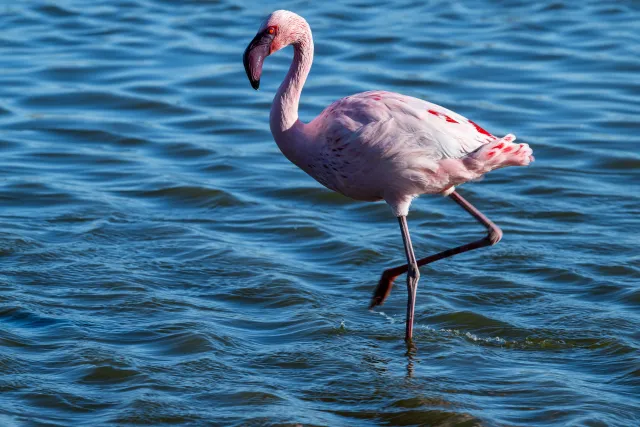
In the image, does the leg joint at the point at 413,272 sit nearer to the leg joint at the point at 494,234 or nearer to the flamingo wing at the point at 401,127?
the leg joint at the point at 494,234

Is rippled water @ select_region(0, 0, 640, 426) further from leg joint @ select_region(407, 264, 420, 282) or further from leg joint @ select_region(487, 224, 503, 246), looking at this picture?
leg joint @ select_region(487, 224, 503, 246)

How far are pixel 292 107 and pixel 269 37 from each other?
1.40 feet

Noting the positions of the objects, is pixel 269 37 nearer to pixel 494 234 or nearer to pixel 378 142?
pixel 378 142

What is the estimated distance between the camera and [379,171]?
21.7 ft

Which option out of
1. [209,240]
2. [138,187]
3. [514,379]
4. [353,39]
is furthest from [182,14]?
[514,379]

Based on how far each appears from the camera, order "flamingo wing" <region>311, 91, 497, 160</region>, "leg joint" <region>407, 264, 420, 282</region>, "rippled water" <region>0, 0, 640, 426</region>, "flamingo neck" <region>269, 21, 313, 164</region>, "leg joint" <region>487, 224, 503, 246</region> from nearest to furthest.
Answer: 1. "rippled water" <region>0, 0, 640, 426</region>
2. "flamingo wing" <region>311, 91, 497, 160</region>
3. "flamingo neck" <region>269, 21, 313, 164</region>
4. "leg joint" <region>407, 264, 420, 282</region>
5. "leg joint" <region>487, 224, 503, 246</region>

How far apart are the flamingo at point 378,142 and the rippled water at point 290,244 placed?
2.65 ft

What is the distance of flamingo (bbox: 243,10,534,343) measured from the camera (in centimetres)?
655

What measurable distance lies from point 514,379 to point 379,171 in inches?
53.7

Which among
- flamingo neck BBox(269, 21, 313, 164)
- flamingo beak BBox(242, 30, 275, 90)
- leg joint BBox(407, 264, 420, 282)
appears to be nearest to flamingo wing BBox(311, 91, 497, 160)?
flamingo neck BBox(269, 21, 313, 164)

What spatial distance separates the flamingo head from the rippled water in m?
1.57

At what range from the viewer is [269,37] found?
22.4 feet

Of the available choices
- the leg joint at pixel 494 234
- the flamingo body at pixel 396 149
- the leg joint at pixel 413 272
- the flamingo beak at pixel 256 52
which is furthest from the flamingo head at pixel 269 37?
the leg joint at pixel 494 234

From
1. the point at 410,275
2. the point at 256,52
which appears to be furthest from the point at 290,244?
the point at 256,52
